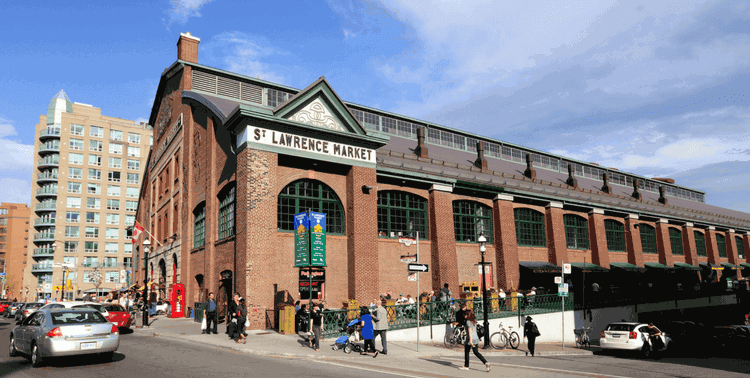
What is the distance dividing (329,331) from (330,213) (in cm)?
731

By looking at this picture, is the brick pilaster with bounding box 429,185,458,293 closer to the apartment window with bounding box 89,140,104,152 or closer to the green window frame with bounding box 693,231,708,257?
the green window frame with bounding box 693,231,708,257

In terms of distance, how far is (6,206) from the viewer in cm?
14312

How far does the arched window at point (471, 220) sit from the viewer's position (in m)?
31.4

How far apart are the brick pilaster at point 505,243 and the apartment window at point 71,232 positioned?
79703mm

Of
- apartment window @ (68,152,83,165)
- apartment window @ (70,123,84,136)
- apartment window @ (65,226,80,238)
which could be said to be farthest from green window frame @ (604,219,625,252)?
apartment window @ (70,123,84,136)

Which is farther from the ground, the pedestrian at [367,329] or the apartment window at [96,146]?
the apartment window at [96,146]

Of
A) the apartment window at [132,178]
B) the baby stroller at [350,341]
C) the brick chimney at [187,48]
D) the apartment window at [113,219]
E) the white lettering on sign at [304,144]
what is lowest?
the baby stroller at [350,341]

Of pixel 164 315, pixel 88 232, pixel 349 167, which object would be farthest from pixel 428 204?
pixel 88 232

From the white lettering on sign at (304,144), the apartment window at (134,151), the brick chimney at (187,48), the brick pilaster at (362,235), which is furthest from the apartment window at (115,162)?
the brick pilaster at (362,235)

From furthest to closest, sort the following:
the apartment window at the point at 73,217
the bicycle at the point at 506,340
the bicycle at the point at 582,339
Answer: the apartment window at the point at 73,217, the bicycle at the point at 582,339, the bicycle at the point at 506,340

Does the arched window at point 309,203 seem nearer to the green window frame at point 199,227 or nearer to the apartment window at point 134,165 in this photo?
the green window frame at point 199,227

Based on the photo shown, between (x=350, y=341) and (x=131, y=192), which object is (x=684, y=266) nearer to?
(x=350, y=341)

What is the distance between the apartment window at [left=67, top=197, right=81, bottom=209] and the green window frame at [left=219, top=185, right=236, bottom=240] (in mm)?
73874

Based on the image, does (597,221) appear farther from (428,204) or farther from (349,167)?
(349,167)
